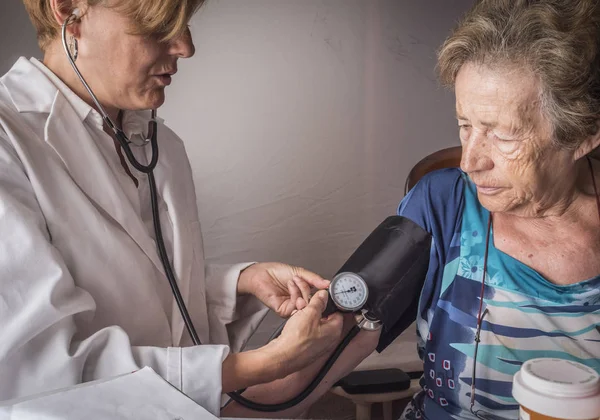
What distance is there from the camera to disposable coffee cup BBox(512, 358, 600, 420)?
776mm

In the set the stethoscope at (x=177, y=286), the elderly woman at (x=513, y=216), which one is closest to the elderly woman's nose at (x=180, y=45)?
the stethoscope at (x=177, y=286)

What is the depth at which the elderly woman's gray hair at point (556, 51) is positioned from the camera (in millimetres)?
1334

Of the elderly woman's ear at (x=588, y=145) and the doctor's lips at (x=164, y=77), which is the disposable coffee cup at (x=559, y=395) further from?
the doctor's lips at (x=164, y=77)

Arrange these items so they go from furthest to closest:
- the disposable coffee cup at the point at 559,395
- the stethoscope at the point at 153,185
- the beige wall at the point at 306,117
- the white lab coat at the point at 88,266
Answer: the beige wall at the point at 306,117
the stethoscope at the point at 153,185
the white lab coat at the point at 88,266
the disposable coffee cup at the point at 559,395

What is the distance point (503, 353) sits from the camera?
4.65ft

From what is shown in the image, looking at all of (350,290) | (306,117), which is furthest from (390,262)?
(306,117)

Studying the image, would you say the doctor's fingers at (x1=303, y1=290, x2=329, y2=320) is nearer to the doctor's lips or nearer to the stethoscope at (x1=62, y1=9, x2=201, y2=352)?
the stethoscope at (x1=62, y1=9, x2=201, y2=352)

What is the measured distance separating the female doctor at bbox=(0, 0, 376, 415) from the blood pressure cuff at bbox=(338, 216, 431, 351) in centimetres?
10

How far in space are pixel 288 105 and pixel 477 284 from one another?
1156mm

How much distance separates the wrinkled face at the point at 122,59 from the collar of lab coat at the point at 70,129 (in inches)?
2.5

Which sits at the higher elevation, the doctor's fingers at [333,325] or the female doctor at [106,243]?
the female doctor at [106,243]

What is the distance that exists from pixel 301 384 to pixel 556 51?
86 cm

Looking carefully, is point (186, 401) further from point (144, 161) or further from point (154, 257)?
point (144, 161)

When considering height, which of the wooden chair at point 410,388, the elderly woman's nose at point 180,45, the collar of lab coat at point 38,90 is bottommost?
A: the wooden chair at point 410,388
